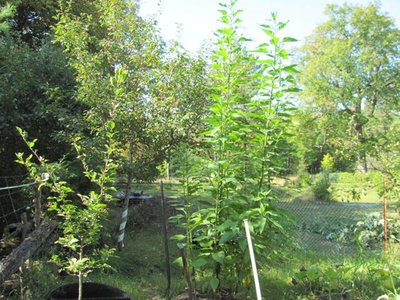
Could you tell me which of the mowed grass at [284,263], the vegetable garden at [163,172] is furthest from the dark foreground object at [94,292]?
the mowed grass at [284,263]

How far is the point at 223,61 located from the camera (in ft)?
10.9

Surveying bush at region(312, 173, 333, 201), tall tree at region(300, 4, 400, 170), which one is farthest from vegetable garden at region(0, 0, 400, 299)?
tall tree at region(300, 4, 400, 170)

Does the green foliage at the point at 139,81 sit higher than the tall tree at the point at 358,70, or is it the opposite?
the tall tree at the point at 358,70

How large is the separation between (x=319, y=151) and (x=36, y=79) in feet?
90.6

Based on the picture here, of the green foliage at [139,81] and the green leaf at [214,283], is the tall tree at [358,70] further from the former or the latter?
the green leaf at [214,283]

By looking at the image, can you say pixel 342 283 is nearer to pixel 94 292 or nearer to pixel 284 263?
pixel 284 263

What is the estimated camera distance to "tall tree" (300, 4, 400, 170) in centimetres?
2445

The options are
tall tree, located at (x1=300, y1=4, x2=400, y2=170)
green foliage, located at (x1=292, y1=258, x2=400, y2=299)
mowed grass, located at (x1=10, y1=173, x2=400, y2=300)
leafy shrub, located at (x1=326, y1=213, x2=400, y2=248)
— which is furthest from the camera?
tall tree, located at (x1=300, y1=4, x2=400, y2=170)

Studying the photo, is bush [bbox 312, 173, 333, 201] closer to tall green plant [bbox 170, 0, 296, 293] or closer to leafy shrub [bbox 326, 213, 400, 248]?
leafy shrub [bbox 326, 213, 400, 248]

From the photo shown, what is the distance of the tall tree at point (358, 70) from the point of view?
80.2ft

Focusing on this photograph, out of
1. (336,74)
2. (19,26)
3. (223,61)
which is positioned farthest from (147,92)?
(336,74)

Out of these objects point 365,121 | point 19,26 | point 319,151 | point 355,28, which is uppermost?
point 355,28

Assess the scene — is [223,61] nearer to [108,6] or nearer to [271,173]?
[271,173]

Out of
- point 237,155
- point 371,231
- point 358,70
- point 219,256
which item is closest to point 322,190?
point 371,231
